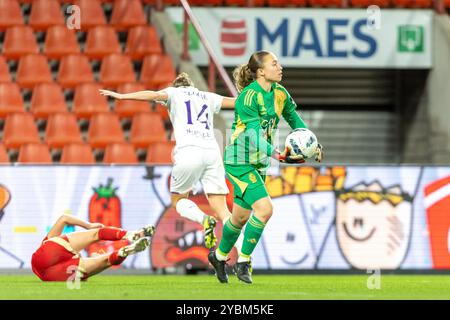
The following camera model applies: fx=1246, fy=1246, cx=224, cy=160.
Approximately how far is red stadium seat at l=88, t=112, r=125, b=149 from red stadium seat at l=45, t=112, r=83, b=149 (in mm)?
184

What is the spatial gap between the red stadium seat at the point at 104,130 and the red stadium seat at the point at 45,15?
194 centimetres

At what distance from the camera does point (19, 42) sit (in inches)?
646

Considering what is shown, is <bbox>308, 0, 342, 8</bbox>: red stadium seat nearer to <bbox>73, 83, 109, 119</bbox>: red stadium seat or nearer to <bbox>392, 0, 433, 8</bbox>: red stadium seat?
<bbox>392, 0, 433, 8</bbox>: red stadium seat

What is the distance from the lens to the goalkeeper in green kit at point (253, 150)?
31.4 ft

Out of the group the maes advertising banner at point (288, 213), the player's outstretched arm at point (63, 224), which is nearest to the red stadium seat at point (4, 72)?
the maes advertising banner at point (288, 213)

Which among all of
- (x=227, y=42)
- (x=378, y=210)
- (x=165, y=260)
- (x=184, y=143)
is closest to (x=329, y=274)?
(x=378, y=210)

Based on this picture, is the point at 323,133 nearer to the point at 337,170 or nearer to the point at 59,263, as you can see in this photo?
the point at 337,170

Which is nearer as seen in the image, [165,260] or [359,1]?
[165,260]

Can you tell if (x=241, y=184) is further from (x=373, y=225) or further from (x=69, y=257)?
(x=373, y=225)

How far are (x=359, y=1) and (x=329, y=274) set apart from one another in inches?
233

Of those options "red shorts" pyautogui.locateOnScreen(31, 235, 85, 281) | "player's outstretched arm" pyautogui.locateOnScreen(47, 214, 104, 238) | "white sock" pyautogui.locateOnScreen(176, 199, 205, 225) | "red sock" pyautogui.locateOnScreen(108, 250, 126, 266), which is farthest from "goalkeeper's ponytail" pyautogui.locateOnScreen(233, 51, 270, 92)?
"red shorts" pyautogui.locateOnScreen(31, 235, 85, 281)

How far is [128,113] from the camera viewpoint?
16.0 meters

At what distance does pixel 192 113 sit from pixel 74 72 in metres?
5.27
